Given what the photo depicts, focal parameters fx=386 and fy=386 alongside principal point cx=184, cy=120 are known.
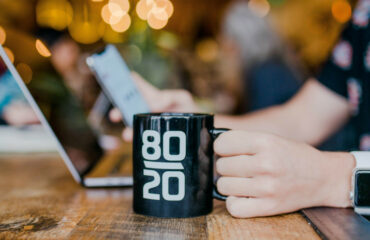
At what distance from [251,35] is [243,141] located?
6.84ft

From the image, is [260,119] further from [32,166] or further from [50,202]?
[50,202]

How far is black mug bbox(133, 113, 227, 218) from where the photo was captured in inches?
22.7

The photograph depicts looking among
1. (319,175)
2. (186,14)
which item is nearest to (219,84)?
(186,14)

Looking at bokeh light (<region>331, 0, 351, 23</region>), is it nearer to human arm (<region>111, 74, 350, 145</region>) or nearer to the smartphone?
human arm (<region>111, 74, 350, 145</region>)

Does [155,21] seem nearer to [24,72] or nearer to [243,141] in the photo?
[24,72]

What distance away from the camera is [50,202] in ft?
2.24

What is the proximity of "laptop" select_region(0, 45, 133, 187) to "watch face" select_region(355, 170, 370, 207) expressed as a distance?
443 mm

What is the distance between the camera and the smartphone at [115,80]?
902mm

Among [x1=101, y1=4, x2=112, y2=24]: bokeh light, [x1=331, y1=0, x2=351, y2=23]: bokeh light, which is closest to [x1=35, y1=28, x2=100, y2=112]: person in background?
[x1=101, y1=4, x2=112, y2=24]: bokeh light

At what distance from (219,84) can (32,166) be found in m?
3.62

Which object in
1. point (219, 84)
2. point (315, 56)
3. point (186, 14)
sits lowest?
point (219, 84)

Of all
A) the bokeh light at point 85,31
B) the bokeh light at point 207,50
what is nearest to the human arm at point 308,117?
the bokeh light at point 85,31

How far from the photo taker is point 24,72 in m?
0.69

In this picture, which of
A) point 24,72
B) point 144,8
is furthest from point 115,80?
point 144,8
